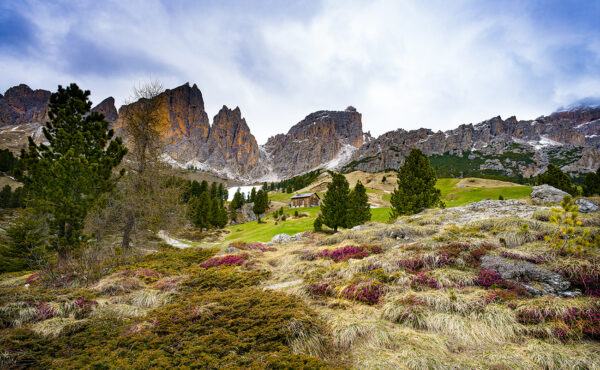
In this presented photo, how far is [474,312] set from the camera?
202 inches

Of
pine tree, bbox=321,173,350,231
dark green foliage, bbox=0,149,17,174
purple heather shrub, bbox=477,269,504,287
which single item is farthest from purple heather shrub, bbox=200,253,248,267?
dark green foliage, bbox=0,149,17,174

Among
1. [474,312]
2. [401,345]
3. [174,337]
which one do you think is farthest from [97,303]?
[474,312]

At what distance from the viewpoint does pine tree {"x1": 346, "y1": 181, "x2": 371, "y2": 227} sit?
26.4 m

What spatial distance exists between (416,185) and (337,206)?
8.34 m

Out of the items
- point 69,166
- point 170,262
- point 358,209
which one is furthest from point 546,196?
point 69,166

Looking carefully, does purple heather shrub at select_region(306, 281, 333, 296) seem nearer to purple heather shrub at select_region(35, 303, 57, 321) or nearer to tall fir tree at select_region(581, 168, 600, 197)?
purple heather shrub at select_region(35, 303, 57, 321)

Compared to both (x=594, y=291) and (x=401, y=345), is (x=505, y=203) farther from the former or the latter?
(x=401, y=345)

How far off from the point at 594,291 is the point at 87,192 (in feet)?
63.4

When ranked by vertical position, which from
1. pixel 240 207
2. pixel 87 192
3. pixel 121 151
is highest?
pixel 121 151

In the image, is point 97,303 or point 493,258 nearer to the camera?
point 97,303

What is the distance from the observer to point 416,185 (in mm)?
22859

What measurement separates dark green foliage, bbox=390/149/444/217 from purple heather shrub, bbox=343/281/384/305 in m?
18.0

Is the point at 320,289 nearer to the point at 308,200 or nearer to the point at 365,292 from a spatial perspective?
the point at 365,292

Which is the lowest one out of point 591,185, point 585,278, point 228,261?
point 591,185
